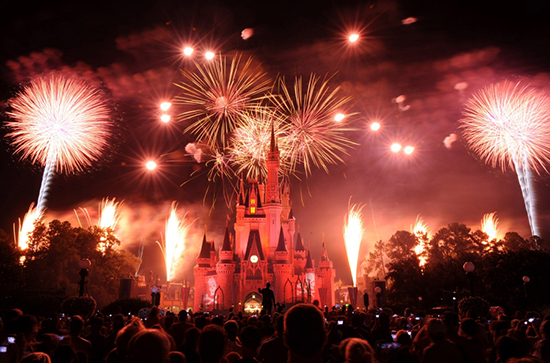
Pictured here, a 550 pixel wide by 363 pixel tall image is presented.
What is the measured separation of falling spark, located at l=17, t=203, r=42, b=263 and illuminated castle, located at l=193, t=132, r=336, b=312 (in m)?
33.6

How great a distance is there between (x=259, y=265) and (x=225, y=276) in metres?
7.30

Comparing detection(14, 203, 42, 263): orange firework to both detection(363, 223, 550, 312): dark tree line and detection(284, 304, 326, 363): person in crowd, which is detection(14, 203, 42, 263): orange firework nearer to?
detection(363, 223, 550, 312): dark tree line

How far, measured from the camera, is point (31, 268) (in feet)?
174

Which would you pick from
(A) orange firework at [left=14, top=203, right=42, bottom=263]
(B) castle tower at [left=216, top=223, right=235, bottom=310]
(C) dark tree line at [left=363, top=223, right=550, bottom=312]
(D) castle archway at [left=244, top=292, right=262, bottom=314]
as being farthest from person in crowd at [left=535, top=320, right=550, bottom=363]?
(B) castle tower at [left=216, top=223, right=235, bottom=310]

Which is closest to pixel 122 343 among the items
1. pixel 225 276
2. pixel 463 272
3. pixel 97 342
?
pixel 97 342

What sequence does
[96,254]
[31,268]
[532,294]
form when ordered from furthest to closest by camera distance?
[96,254] → [31,268] → [532,294]

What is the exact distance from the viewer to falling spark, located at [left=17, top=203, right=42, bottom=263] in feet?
191

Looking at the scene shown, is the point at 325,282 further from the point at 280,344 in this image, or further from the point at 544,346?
the point at 280,344

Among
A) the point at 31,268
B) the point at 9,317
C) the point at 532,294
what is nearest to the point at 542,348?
the point at 9,317

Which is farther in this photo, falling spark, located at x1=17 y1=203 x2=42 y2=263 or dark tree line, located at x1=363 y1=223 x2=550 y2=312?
falling spark, located at x1=17 y1=203 x2=42 y2=263

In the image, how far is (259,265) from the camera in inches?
3246

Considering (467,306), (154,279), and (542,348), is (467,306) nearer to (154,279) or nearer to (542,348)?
(542,348)

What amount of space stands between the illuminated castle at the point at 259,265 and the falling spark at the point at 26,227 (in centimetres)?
3361

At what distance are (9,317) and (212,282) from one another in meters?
76.5
